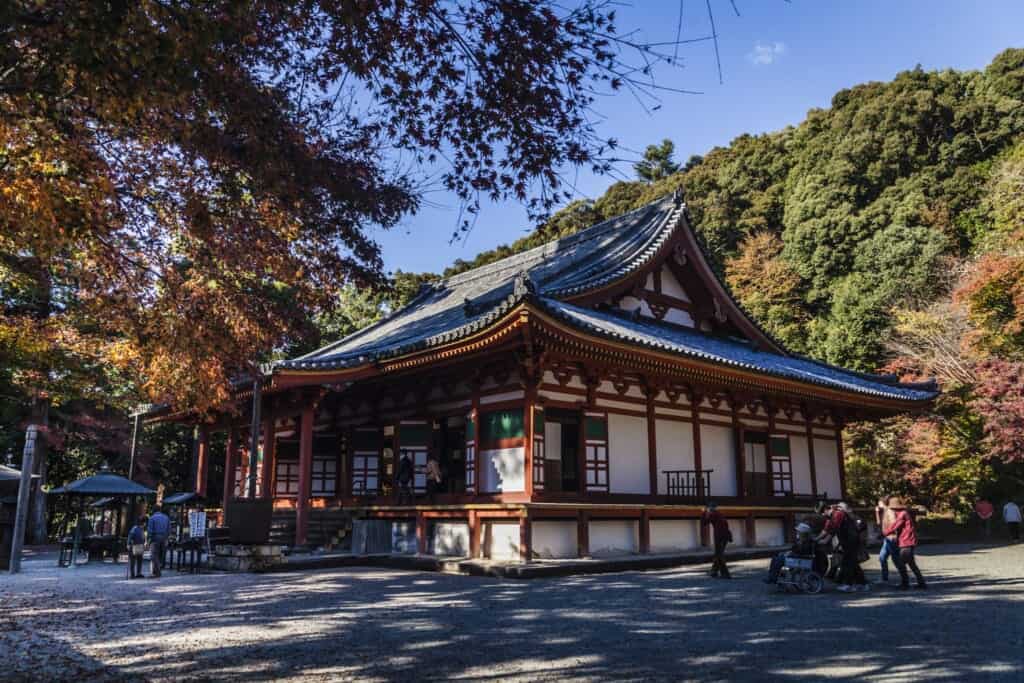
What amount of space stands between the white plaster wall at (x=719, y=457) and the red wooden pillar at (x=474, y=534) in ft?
22.2

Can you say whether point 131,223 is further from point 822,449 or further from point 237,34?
point 822,449

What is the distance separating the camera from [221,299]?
38.0 feet

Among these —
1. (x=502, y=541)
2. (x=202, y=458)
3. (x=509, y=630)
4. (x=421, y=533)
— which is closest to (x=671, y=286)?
(x=502, y=541)

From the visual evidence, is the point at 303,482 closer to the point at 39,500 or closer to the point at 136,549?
the point at 136,549

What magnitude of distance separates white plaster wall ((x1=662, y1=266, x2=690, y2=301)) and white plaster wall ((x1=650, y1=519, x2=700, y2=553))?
6.81 metres

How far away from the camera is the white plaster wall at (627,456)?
1675 centimetres

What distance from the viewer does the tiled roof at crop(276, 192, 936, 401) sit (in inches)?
617

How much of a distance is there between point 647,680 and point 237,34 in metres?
6.70

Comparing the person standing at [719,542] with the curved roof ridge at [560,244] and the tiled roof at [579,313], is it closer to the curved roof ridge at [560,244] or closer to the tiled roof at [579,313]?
the tiled roof at [579,313]

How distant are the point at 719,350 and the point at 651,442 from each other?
3540 millimetres

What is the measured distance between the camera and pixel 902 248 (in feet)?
126

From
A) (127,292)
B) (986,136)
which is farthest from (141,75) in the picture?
(986,136)

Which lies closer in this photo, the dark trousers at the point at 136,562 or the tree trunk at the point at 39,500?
the dark trousers at the point at 136,562

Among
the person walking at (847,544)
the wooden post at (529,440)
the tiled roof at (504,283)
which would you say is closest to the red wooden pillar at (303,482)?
the tiled roof at (504,283)
